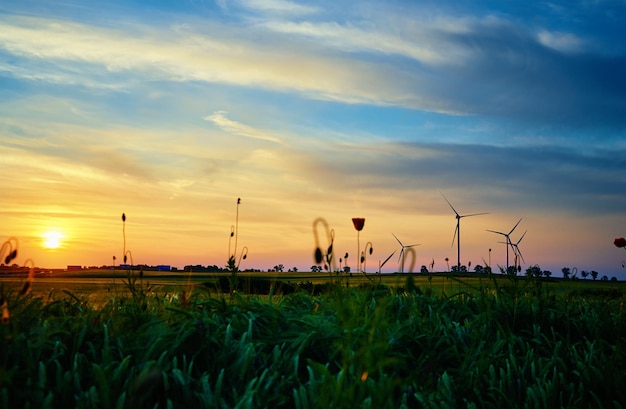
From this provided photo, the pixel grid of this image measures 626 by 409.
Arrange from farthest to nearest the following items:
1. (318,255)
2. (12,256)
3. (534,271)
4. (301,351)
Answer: (534,271)
(301,351)
(318,255)
(12,256)

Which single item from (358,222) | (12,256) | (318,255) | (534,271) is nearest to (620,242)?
(534,271)

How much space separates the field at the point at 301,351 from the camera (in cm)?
515

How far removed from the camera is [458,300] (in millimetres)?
9289

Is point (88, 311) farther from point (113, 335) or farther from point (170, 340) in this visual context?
point (170, 340)

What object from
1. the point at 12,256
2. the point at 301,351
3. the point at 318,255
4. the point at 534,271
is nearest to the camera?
the point at 12,256

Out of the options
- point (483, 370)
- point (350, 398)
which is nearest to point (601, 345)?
point (483, 370)

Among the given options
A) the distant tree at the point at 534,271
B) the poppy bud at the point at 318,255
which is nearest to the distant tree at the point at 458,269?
the distant tree at the point at 534,271

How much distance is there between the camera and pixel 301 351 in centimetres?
649

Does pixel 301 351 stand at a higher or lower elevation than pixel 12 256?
lower

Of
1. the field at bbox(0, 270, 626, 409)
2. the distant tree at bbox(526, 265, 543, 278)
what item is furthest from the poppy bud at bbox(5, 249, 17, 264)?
the distant tree at bbox(526, 265, 543, 278)

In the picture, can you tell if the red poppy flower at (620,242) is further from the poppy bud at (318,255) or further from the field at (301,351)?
the poppy bud at (318,255)

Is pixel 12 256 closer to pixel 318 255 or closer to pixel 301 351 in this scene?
pixel 318 255

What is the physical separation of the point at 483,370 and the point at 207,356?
300 centimetres

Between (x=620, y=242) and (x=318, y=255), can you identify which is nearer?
(x=318, y=255)
